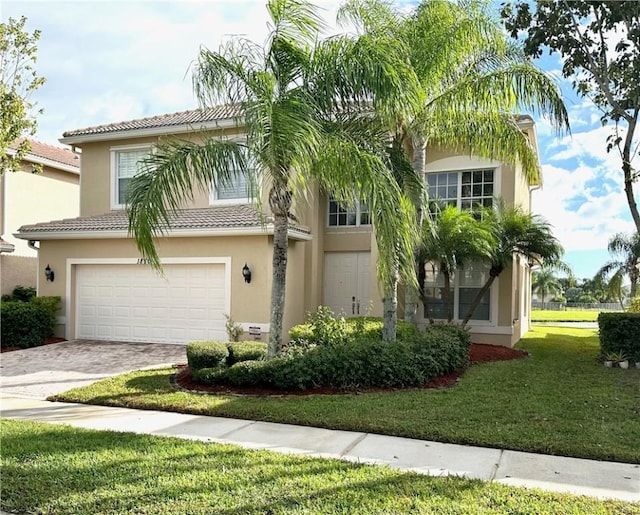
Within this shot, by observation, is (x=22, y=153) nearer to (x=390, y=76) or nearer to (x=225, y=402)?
(x=225, y=402)

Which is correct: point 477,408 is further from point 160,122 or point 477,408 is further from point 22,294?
point 22,294

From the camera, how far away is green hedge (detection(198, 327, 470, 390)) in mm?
8578

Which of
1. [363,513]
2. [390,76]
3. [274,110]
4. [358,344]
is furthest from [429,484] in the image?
[390,76]

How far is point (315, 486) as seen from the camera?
4559 millimetres

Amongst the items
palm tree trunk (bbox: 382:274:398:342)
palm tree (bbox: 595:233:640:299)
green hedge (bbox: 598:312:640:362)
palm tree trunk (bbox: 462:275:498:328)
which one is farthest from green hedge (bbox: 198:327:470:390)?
palm tree (bbox: 595:233:640:299)

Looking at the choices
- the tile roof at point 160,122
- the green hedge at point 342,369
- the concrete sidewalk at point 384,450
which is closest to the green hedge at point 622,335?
the green hedge at point 342,369

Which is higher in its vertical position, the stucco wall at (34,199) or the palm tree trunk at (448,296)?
the stucco wall at (34,199)

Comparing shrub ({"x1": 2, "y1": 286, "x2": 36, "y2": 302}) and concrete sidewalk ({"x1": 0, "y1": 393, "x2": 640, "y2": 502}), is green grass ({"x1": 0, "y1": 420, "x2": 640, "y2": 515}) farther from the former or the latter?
shrub ({"x1": 2, "y1": 286, "x2": 36, "y2": 302})

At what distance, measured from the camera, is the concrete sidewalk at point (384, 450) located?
4887 mm

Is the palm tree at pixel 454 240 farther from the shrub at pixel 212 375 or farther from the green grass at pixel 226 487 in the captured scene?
the green grass at pixel 226 487

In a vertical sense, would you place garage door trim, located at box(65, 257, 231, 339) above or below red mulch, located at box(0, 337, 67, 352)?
above

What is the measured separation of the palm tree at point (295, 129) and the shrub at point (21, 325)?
7.90 metres

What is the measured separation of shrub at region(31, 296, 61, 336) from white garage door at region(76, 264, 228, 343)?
1.97ft

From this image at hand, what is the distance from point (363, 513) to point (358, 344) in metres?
5.39
